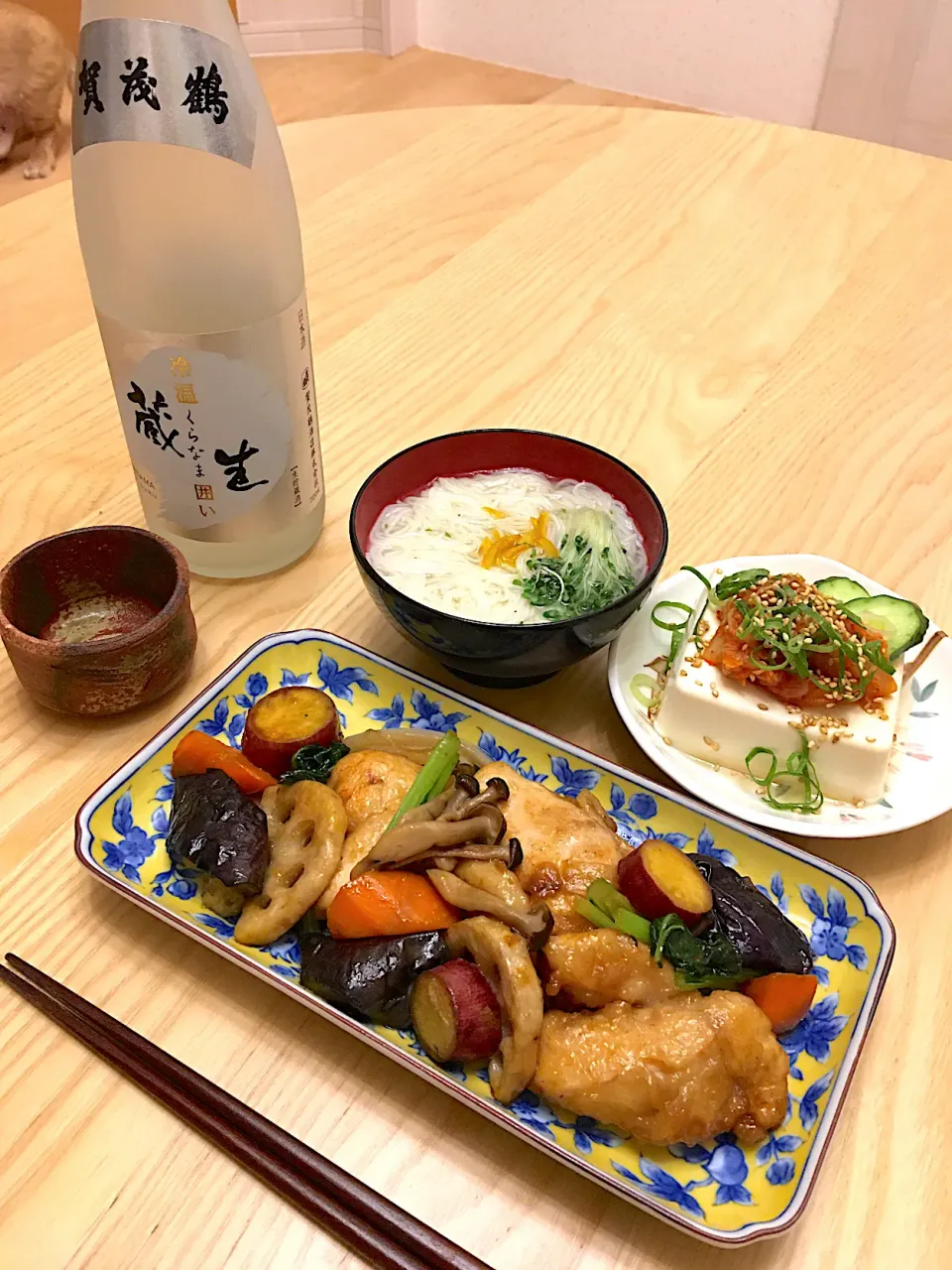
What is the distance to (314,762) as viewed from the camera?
40.6 inches

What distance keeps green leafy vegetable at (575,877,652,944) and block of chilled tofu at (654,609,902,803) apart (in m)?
0.26

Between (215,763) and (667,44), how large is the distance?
4623mm

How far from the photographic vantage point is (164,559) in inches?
44.8

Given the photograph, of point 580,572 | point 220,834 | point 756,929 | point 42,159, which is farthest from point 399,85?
point 756,929

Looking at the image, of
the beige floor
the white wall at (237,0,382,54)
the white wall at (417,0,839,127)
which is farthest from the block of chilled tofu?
the white wall at (237,0,382,54)

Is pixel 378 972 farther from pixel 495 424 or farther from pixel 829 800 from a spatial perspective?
pixel 495 424

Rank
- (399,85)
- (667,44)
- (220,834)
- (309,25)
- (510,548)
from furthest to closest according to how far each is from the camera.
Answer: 1. (309,25)
2. (399,85)
3. (667,44)
4. (510,548)
5. (220,834)

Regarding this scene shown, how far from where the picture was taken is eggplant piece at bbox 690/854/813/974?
33.5 inches

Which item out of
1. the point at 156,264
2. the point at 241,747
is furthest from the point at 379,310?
the point at 241,747

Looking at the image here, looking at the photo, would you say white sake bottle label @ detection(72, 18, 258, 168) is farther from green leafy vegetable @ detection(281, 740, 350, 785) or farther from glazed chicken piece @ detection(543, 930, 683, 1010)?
glazed chicken piece @ detection(543, 930, 683, 1010)

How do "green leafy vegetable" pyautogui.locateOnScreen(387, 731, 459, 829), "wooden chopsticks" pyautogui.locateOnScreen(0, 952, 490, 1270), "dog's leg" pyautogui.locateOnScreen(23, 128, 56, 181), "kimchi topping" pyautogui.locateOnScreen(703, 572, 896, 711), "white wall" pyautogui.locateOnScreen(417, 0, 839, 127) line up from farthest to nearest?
"white wall" pyautogui.locateOnScreen(417, 0, 839, 127)
"dog's leg" pyautogui.locateOnScreen(23, 128, 56, 181)
"kimchi topping" pyautogui.locateOnScreen(703, 572, 896, 711)
"green leafy vegetable" pyautogui.locateOnScreen(387, 731, 459, 829)
"wooden chopsticks" pyautogui.locateOnScreen(0, 952, 490, 1270)

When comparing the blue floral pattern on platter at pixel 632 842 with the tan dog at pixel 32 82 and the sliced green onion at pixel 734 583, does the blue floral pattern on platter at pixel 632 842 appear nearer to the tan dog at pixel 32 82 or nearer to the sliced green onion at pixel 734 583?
the sliced green onion at pixel 734 583

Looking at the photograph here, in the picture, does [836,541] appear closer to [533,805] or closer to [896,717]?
[896,717]

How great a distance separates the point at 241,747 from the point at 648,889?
0.44m
